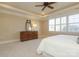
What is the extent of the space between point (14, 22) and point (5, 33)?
3.65 ft

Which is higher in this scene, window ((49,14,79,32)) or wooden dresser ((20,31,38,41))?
window ((49,14,79,32))

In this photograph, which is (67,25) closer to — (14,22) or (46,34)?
(46,34)

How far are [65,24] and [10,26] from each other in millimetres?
4423

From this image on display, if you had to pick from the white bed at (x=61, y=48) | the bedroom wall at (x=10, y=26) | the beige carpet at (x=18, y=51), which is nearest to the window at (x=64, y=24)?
the bedroom wall at (x=10, y=26)

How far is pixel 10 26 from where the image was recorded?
6.10 metres

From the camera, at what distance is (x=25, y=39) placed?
22.0 feet

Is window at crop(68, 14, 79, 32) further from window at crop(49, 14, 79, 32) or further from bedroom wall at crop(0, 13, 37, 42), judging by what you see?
bedroom wall at crop(0, 13, 37, 42)

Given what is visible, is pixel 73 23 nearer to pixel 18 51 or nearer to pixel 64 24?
pixel 64 24

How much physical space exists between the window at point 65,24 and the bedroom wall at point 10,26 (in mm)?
2986

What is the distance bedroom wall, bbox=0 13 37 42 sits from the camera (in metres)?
5.61

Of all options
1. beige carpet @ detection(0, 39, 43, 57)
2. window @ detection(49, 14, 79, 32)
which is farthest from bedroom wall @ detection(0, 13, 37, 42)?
window @ detection(49, 14, 79, 32)

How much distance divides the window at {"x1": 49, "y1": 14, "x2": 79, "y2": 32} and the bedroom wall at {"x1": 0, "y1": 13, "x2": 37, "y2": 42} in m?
2.99

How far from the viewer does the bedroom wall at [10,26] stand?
561cm

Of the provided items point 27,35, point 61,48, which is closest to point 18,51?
point 61,48
